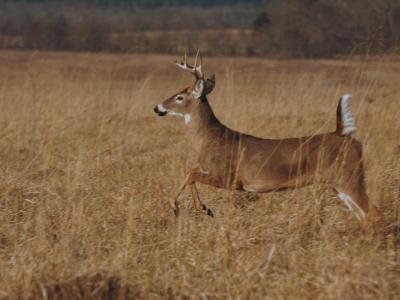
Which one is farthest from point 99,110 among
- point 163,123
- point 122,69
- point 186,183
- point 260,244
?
point 122,69

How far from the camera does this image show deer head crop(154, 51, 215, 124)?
7629 mm

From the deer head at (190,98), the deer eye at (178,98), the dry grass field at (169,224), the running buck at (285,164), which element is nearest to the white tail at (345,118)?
the running buck at (285,164)

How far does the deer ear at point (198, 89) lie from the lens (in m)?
7.62

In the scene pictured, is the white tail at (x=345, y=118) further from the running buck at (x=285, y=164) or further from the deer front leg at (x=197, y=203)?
the deer front leg at (x=197, y=203)

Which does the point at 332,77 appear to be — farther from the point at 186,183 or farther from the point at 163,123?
the point at 186,183

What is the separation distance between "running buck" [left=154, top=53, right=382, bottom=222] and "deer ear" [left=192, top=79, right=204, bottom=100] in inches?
17.5

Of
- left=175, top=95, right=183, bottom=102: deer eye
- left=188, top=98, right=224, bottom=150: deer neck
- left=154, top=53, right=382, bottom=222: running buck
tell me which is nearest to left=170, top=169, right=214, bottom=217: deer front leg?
left=154, top=53, right=382, bottom=222: running buck

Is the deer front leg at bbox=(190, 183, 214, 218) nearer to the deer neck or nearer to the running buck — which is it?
the running buck

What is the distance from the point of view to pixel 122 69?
23312mm

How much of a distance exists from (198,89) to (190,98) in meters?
0.12

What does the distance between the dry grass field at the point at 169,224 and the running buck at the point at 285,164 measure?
0.45ft

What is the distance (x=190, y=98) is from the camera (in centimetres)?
772

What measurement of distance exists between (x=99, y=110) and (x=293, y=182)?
6.52 metres

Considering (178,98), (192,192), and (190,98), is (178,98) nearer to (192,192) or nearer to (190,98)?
(190,98)
